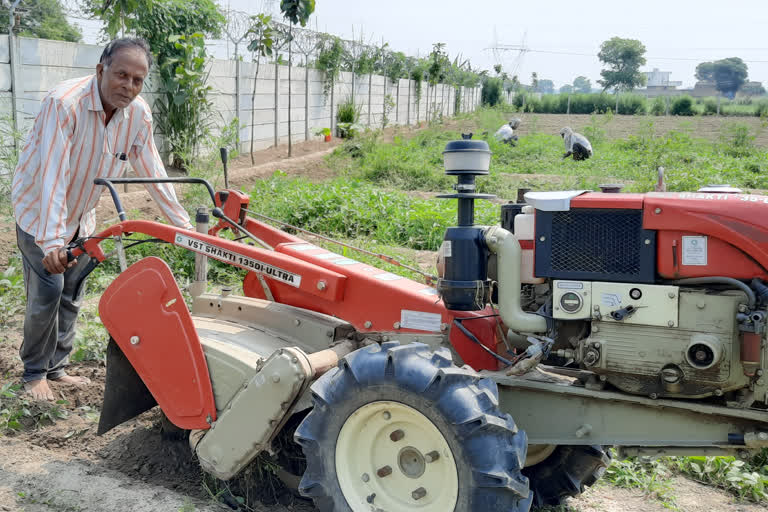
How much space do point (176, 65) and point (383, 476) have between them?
10.2m

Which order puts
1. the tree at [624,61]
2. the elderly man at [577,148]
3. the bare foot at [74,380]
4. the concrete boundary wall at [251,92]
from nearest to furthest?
the bare foot at [74,380] < the concrete boundary wall at [251,92] < the elderly man at [577,148] < the tree at [624,61]

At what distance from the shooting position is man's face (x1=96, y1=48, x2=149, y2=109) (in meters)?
3.78

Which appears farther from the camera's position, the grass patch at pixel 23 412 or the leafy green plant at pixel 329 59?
the leafy green plant at pixel 329 59

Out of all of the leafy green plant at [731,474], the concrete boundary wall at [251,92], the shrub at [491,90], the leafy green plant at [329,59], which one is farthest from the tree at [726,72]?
the leafy green plant at [731,474]

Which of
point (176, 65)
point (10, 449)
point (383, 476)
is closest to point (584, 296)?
point (383, 476)

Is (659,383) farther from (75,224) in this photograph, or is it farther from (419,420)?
(75,224)

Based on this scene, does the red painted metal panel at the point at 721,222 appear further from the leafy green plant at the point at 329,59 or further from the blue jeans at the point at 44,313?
the leafy green plant at the point at 329,59

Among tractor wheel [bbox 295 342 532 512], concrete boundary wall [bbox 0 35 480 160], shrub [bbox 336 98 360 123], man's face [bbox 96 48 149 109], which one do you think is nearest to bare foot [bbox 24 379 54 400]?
man's face [bbox 96 48 149 109]

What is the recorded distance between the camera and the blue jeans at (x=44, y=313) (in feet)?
13.1

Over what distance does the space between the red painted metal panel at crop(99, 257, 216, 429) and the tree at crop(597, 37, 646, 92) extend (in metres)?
111

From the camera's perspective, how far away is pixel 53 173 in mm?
3652

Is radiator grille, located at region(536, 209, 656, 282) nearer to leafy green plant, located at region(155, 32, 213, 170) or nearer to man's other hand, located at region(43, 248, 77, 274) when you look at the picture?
Result: man's other hand, located at region(43, 248, 77, 274)

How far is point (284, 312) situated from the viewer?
3453mm

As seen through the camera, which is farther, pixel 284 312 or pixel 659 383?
pixel 284 312
